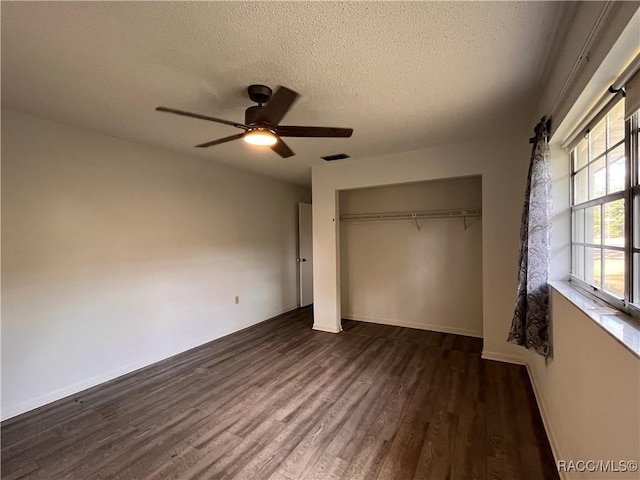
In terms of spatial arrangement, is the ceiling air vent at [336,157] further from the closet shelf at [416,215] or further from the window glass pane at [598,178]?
the window glass pane at [598,178]

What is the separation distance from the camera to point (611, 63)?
1.15 meters

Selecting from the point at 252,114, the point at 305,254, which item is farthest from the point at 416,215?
the point at 252,114

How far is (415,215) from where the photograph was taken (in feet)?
13.5

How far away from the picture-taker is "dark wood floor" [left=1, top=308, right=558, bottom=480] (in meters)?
1.69

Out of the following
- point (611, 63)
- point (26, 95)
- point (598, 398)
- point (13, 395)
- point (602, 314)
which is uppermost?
point (26, 95)

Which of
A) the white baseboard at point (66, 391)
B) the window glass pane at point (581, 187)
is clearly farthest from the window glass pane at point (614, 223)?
the white baseboard at point (66, 391)

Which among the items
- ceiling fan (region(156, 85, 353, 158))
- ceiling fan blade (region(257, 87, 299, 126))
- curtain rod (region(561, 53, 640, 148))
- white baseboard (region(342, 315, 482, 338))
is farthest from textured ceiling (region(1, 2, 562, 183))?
white baseboard (region(342, 315, 482, 338))

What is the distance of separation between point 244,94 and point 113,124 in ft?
4.62

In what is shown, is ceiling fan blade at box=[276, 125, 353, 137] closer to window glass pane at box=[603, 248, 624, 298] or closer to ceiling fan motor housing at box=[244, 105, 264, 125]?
ceiling fan motor housing at box=[244, 105, 264, 125]

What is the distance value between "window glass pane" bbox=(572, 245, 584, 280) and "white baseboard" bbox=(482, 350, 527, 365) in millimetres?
1377

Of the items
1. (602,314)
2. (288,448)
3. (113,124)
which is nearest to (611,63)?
(602,314)

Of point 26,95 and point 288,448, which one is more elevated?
point 26,95

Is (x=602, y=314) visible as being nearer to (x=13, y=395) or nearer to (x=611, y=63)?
(x=611, y=63)

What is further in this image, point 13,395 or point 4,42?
point 13,395
